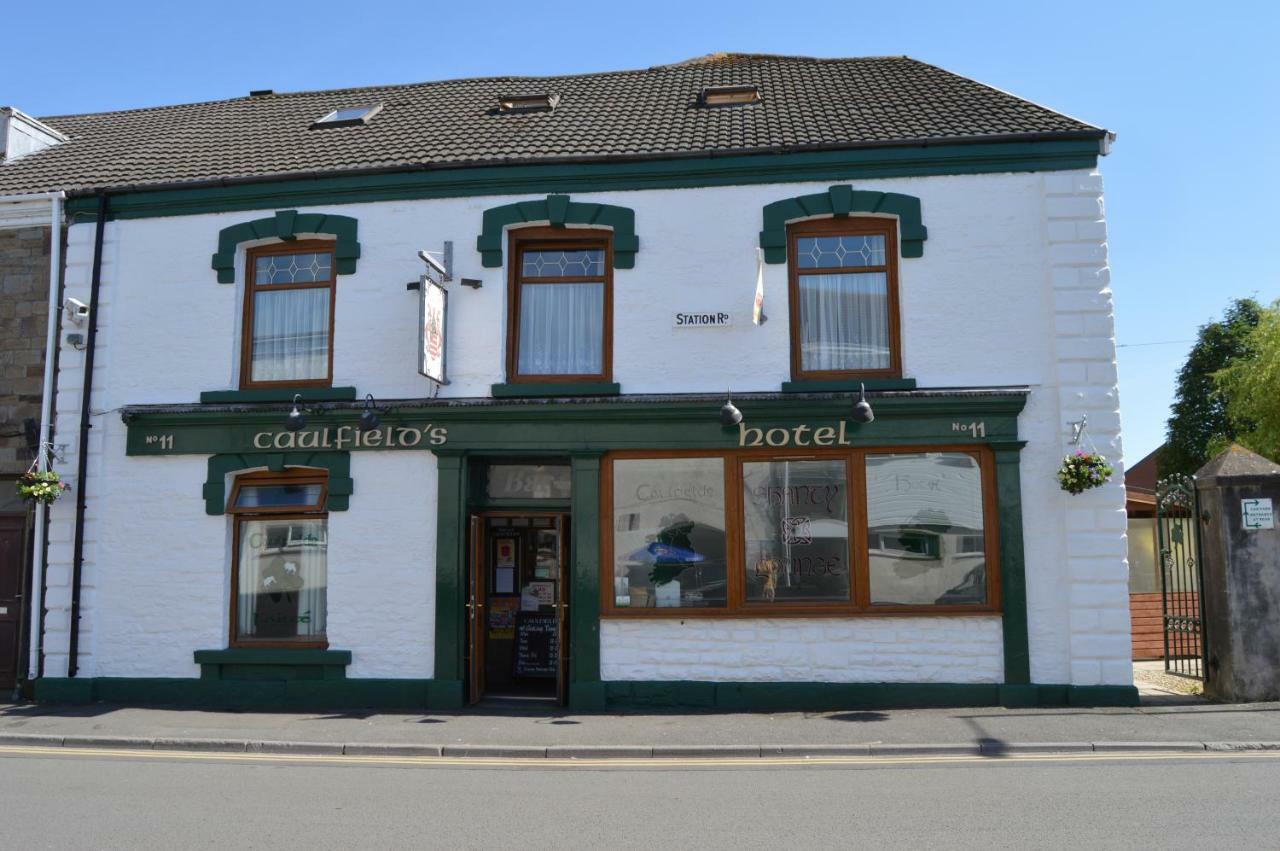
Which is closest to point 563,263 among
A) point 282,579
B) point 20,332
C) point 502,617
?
point 502,617

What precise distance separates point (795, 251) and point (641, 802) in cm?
694

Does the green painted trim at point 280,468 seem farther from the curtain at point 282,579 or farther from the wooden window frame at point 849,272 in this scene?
the wooden window frame at point 849,272

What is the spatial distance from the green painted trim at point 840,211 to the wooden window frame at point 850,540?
2323mm

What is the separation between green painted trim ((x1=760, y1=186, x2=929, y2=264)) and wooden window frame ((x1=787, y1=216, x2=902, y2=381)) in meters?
0.16

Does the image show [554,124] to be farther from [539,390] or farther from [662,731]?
[662,731]

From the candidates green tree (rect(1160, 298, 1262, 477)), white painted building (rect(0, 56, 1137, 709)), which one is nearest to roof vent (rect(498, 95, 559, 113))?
white painted building (rect(0, 56, 1137, 709))

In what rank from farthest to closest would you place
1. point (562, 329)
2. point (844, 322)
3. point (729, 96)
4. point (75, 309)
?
point (729, 96) → point (75, 309) → point (562, 329) → point (844, 322)

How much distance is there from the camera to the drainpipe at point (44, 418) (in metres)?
12.2

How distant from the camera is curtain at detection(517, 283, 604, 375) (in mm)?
12047

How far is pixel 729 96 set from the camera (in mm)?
14078

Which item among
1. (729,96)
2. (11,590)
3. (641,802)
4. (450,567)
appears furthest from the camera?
(729,96)

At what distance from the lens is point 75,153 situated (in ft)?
47.6

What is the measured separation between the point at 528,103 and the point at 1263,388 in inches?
636

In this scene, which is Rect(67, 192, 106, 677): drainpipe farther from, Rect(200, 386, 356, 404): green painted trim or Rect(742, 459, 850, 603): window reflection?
Rect(742, 459, 850, 603): window reflection
